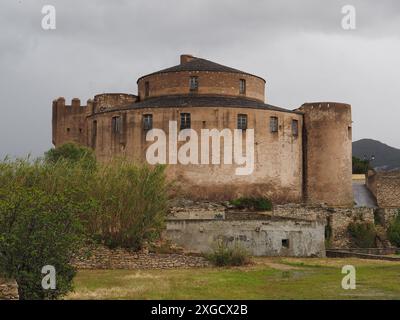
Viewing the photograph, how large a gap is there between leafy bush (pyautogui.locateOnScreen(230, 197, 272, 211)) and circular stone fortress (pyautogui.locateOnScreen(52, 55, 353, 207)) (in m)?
0.94

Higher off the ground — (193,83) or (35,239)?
(193,83)

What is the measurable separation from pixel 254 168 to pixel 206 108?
5185mm

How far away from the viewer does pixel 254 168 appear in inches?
1804

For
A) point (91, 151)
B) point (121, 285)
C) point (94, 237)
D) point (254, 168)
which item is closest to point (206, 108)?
point (254, 168)

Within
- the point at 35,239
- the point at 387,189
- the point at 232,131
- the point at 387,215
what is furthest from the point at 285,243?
the point at 387,189

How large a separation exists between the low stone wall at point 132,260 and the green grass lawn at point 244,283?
1.10 metres

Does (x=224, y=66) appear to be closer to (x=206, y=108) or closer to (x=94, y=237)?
(x=206, y=108)

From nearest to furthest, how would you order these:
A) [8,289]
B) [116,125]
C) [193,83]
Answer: [8,289] < [116,125] < [193,83]

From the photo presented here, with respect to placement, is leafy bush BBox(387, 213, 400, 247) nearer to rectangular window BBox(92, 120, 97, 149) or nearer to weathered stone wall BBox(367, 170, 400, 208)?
weathered stone wall BBox(367, 170, 400, 208)

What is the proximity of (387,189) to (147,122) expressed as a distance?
62.5ft

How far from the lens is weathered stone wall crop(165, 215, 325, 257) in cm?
3297

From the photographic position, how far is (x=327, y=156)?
161ft

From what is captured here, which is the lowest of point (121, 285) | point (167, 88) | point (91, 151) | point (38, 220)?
point (121, 285)

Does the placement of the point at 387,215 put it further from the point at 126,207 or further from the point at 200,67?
the point at 126,207
